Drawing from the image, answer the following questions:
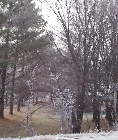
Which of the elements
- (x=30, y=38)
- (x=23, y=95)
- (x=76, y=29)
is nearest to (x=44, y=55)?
(x=30, y=38)

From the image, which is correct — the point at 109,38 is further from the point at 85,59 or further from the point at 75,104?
the point at 75,104

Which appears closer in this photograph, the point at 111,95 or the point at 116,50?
the point at 111,95

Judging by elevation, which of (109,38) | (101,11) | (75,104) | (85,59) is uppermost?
(101,11)

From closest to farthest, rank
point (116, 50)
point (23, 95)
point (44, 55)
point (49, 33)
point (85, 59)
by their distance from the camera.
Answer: point (85, 59) → point (116, 50) → point (49, 33) → point (23, 95) → point (44, 55)

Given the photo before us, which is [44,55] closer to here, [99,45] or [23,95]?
[23,95]

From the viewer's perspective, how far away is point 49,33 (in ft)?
73.5

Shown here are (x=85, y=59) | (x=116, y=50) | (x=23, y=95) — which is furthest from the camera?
(x=23, y=95)

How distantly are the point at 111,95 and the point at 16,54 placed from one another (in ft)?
37.3

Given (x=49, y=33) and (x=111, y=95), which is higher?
(x=49, y=33)

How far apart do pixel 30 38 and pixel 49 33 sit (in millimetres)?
5958

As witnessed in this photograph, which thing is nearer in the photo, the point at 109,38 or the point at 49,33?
the point at 109,38

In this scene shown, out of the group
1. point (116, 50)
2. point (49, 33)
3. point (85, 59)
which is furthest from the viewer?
point (49, 33)

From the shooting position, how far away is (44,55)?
28.2 meters

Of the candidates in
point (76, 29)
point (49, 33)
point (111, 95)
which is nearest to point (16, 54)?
point (49, 33)
